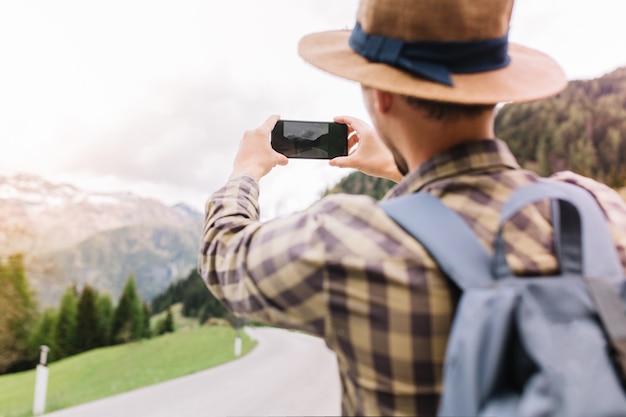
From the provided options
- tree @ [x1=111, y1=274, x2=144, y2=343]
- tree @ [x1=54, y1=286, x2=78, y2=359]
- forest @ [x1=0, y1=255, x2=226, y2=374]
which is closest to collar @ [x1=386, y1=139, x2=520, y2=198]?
forest @ [x1=0, y1=255, x2=226, y2=374]

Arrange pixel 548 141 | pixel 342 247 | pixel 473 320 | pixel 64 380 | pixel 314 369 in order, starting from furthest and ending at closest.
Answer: pixel 548 141 → pixel 64 380 → pixel 314 369 → pixel 342 247 → pixel 473 320

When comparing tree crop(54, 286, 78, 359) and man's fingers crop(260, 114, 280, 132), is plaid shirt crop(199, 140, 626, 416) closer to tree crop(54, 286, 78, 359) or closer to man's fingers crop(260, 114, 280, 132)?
man's fingers crop(260, 114, 280, 132)

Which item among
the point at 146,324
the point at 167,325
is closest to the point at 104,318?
the point at 146,324

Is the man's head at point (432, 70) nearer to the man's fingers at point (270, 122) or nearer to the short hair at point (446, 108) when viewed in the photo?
the short hair at point (446, 108)

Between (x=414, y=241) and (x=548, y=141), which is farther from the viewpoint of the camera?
(x=548, y=141)

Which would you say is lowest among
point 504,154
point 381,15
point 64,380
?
point 64,380

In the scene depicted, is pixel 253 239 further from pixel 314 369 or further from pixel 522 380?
pixel 314 369

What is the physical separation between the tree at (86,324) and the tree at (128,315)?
85.3 inches

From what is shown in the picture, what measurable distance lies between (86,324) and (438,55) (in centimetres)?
5438

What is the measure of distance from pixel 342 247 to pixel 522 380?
30 centimetres

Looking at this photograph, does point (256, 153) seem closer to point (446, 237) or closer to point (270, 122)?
point (270, 122)

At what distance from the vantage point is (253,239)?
2.76ft

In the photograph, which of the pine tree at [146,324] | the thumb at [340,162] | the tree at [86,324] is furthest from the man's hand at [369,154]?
the pine tree at [146,324]

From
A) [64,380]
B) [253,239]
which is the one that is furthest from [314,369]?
[64,380]
